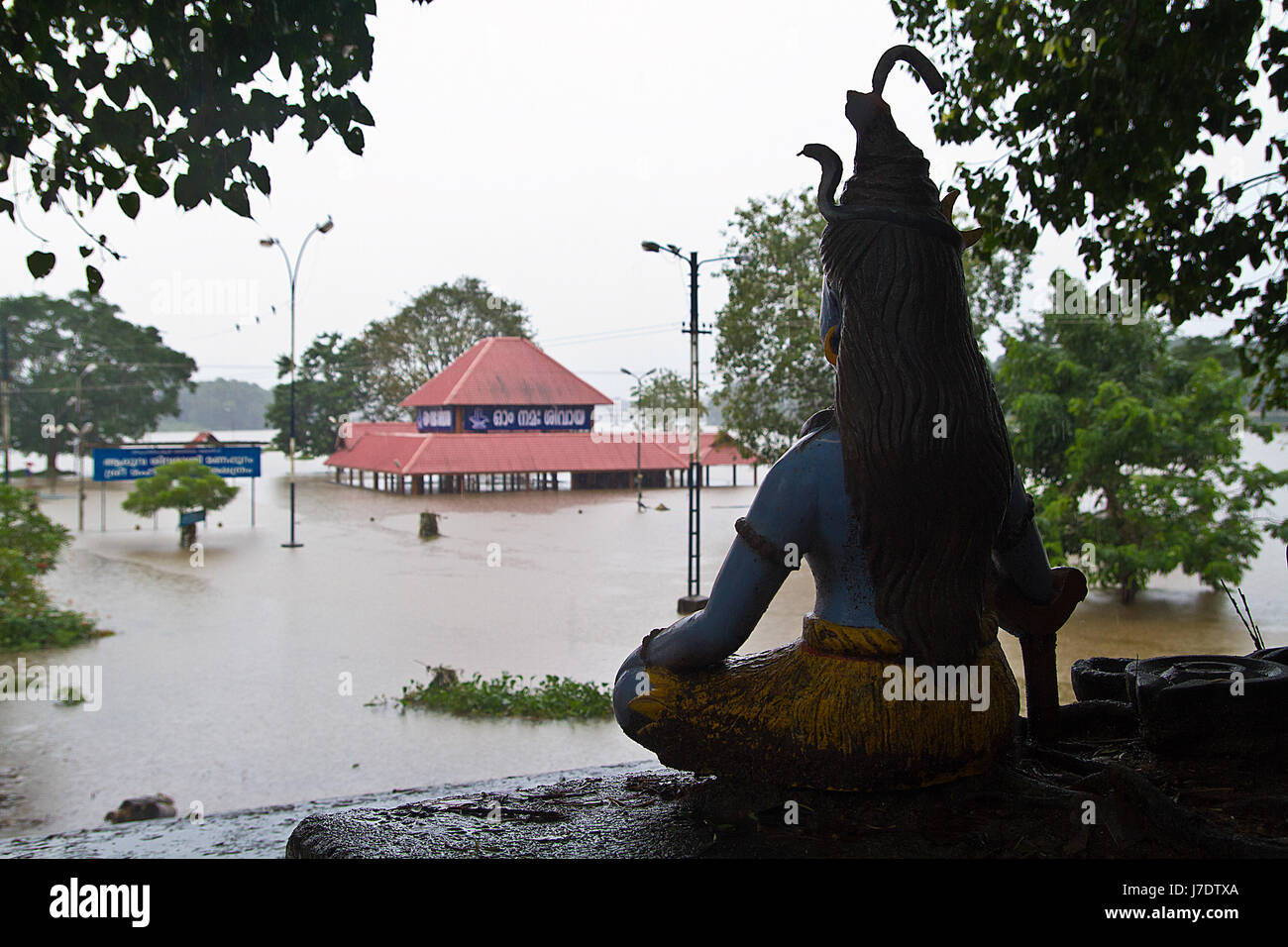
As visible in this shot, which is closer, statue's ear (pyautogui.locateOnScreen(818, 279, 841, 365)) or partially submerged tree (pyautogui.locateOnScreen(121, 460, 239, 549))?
statue's ear (pyautogui.locateOnScreen(818, 279, 841, 365))

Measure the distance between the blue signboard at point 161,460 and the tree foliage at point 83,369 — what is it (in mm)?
18085

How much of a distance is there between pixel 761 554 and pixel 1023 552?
29.5 inches

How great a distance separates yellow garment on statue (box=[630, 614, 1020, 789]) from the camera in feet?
7.73

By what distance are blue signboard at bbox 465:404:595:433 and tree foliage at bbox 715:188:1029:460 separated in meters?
17.2

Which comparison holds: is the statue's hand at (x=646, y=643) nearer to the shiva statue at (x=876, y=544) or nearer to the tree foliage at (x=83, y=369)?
the shiva statue at (x=876, y=544)

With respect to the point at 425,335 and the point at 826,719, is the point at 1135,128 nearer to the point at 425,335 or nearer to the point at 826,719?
the point at 826,719

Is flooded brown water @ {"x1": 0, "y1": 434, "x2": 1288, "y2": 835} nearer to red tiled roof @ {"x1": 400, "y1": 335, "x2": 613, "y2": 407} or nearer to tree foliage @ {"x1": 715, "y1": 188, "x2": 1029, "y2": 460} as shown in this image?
tree foliage @ {"x1": 715, "y1": 188, "x2": 1029, "y2": 460}

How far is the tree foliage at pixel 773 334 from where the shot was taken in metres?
17.6

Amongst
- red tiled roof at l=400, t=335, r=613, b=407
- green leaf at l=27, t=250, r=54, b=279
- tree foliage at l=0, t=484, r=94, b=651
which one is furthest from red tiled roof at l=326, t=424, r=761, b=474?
green leaf at l=27, t=250, r=54, b=279

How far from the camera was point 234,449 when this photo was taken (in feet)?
78.7
